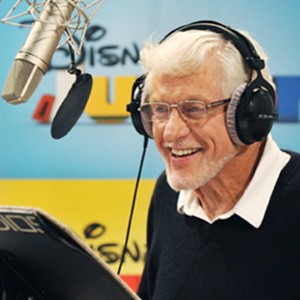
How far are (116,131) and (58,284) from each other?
4.53 feet

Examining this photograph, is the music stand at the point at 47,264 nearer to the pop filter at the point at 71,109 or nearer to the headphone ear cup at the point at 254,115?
the pop filter at the point at 71,109

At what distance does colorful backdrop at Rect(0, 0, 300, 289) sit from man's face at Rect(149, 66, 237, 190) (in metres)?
0.94

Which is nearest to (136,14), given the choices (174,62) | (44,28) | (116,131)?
(116,131)

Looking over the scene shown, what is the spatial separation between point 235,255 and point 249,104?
0.91 ft

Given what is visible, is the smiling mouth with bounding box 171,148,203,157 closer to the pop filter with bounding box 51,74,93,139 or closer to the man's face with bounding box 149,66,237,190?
the man's face with bounding box 149,66,237,190

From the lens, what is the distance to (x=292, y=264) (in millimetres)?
1064

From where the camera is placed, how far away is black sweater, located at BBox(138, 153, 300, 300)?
1.07 m

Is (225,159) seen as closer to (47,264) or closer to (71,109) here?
(71,109)

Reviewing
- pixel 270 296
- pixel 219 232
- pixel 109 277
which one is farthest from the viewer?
pixel 219 232

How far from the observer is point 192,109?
3.60 feet

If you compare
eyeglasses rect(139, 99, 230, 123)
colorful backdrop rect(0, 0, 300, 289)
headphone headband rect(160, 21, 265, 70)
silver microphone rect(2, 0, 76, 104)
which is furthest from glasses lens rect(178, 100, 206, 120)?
colorful backdrop rect(0, 0, 300, 289)

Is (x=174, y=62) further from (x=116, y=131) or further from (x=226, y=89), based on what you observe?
(x=116, y=131)

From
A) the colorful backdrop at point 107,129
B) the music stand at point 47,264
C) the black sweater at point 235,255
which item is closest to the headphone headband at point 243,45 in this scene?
the black sweater at point 235,255

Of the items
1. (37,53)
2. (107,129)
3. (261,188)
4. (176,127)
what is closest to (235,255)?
(261,188)
